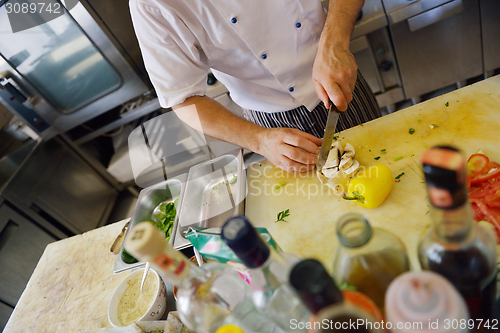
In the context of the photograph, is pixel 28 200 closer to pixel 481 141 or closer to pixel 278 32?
pixel 278 32

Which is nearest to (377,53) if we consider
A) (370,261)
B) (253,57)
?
(253,57)

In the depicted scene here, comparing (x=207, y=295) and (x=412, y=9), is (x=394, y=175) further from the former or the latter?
(x=412, y=9)

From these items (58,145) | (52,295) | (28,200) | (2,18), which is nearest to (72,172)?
(58,145)

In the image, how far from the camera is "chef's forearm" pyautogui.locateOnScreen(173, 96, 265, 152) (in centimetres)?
105

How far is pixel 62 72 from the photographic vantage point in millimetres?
1981

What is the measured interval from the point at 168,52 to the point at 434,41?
59.9 inches

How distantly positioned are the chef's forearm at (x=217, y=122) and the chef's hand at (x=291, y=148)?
0.07 metres

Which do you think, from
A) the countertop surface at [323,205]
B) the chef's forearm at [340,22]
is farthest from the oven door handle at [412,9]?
the countertop surface at [323,205]

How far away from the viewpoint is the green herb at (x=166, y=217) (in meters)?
1.16

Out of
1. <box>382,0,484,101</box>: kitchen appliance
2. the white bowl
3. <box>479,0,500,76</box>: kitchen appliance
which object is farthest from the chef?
<box>479,0,500,76</box>: kitchen appliance

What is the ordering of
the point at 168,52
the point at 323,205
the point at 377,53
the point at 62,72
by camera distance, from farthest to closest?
the point at 62,72
the point at 377,53
the point at 168,52
the point at 323,205

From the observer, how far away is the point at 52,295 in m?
1.06

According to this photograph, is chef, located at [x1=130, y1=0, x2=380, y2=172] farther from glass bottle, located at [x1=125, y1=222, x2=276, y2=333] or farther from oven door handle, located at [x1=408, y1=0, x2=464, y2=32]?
oven door handle, located at [x1=408, y1=0, x2=464, y2=32]

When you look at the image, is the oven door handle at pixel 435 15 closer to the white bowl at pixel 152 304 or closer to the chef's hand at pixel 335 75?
the chef's hand at pixel 335 75
